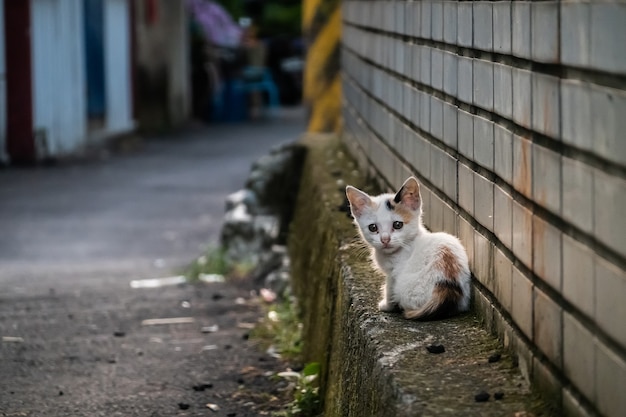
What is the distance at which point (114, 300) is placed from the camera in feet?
27.9

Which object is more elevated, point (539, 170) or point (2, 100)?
point (539, 170)

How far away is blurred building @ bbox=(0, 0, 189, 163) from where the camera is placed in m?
17.6

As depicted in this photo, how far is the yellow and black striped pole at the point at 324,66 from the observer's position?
11.1m

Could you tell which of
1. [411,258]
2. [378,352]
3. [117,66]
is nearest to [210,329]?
[411,258]

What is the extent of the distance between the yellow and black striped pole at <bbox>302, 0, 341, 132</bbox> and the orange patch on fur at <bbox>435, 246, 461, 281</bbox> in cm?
682

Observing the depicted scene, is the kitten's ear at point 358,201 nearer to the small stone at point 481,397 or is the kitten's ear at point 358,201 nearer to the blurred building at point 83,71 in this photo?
the small stone at point 481,397

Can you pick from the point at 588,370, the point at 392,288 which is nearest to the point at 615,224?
the point at 588,370

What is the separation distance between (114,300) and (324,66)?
374 centimetres

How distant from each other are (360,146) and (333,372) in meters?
3.22

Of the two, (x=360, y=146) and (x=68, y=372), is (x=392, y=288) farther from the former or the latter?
(x=360, y=146)

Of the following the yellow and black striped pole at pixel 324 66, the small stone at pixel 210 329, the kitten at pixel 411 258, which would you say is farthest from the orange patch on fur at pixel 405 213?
the yellow and black striped pole at pixel 324 66

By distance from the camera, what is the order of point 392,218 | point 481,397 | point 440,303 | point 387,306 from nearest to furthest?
point 481,397 < point 440,303 < point 387,306 < point 392,218

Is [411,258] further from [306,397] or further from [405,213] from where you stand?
[306,397]

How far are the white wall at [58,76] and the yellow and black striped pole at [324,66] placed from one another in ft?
24.3
